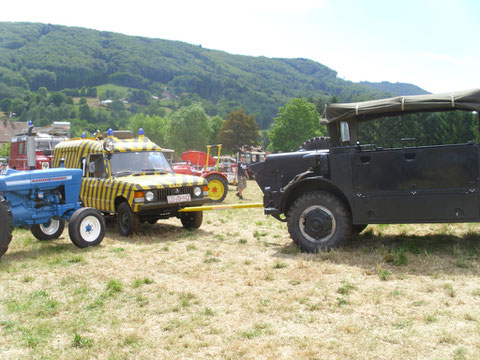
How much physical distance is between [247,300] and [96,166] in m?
6.64

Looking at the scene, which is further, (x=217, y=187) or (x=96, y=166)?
(x=217, y=187)

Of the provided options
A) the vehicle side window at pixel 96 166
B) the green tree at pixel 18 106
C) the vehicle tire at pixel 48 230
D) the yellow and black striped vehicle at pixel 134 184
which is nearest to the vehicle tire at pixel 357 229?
the yellow and black striped vehicle at pixel 134 184

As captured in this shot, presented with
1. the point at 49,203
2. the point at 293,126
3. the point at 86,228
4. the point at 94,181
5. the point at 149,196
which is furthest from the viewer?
the point at 293,126

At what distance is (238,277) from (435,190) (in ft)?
9.60

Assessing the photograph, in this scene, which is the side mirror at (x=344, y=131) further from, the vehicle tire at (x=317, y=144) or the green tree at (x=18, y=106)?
the green tree at (x=18, y=106)

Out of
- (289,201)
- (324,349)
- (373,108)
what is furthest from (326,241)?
(324,349)

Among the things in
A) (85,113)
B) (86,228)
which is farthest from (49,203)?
(85,113)

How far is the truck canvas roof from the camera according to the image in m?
6.32

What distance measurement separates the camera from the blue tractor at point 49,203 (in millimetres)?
8031

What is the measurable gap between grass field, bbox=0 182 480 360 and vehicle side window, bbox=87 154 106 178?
7.76 feet

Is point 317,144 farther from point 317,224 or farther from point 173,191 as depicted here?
point 173,191

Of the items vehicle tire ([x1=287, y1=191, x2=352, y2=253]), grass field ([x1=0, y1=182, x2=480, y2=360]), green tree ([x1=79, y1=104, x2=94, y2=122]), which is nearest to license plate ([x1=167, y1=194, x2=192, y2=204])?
grass field ([x1=0, y1=182, x2=480, y2=360])

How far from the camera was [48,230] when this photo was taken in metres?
9.23

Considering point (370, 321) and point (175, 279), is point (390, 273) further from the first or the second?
point (175, 279)
